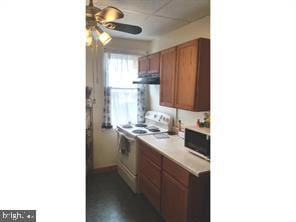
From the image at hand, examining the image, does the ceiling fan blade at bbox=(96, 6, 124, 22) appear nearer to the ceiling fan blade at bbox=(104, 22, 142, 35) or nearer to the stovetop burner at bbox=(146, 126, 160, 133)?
the ceiling fan blade at bbox=(104, 22, 142, 35)

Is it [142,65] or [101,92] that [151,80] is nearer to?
[142,65]

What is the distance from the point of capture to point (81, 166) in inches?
22.7

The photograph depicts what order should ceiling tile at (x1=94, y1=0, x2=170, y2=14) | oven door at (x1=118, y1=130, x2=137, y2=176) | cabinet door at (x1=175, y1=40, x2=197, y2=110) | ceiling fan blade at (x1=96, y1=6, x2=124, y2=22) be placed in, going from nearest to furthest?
ceiling fan blade at (x1=96, y1=6, x2=124, y2=22) → ceiling tile at (x1=94, y1=0, x2=170, y2=14) → cabinet door at (x1=175, y1=40, x2=197, y2=110) → oven door at (x1=118, y1=130, x2=137, y2=176)

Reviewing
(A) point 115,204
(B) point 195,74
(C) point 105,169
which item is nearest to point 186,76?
(B) point 195,74

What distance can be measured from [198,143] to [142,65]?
6.25 feet

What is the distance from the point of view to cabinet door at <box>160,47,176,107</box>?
104 inches

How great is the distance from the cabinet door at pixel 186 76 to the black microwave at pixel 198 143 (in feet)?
0.96

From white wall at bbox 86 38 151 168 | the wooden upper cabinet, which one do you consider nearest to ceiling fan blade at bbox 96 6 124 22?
the wooden upper cabinet

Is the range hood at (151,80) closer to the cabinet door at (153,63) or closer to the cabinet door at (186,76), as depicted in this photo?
the cabinet door at (153,63)

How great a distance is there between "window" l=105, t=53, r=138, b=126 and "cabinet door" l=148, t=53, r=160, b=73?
64cm

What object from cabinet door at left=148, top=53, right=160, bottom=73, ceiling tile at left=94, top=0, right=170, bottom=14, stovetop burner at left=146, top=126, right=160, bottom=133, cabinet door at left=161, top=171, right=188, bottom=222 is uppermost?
ceiling tile at left=94, top=0, right=170, bottom=14
